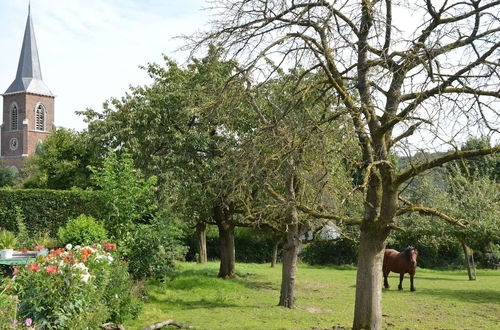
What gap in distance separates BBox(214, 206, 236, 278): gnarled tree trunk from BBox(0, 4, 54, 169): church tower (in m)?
80.5

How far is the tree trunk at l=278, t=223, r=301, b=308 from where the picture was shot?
14375 millimetres

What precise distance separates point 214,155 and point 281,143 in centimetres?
929

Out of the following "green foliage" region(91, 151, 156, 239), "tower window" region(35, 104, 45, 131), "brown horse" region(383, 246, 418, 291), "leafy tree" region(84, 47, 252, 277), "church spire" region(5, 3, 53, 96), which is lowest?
"brown horse" region(383, 246, 418, 291)

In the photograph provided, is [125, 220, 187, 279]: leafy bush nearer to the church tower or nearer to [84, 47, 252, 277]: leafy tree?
[84, 47, 252, 277]: leafy tree

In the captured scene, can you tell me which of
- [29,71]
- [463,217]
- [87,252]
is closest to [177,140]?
[87,252]

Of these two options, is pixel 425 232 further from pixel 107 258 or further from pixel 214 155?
pixel 107 258

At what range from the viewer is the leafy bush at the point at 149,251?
12.9 meters

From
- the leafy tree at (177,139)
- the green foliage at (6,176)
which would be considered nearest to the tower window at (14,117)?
the green foliage at (6,176)

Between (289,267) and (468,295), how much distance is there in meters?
7.04

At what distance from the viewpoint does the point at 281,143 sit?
8.62 m

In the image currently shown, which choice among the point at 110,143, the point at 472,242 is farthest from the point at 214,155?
the point at 472,242

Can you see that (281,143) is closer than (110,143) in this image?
Yes

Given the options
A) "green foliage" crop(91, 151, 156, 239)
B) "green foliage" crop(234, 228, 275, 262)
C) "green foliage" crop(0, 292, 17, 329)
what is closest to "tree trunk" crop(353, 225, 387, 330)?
"green foliage" crop(0, 292, 17, 329)

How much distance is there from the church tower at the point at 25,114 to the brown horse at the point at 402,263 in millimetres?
83590
